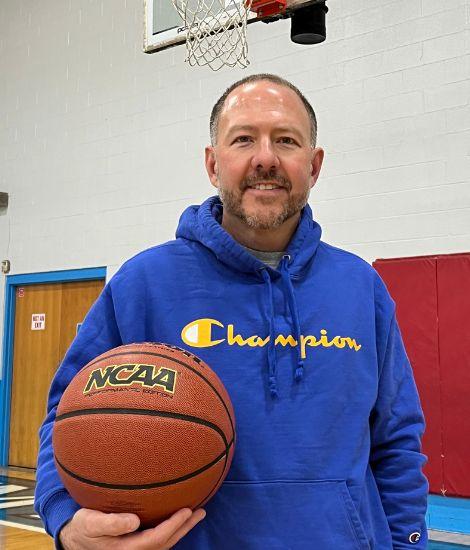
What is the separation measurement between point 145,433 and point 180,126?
17.9ft

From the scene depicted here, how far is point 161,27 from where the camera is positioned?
4422mm

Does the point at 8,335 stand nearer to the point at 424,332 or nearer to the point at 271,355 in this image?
the point at 424,332

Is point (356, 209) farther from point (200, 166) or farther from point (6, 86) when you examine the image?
point (6, 86)

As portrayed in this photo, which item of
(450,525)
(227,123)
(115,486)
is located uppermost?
(227,123)

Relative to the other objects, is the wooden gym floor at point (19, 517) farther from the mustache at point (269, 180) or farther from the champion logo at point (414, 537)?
the mustache at point (269, 180)

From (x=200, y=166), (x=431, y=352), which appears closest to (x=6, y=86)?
(x=200, y=166)

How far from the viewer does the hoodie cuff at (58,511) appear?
3.97 ft

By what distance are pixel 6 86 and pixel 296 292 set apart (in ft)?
24.0

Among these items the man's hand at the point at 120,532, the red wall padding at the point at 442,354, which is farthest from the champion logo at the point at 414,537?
the red wall padding at the point at 442,354

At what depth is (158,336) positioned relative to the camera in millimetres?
1382

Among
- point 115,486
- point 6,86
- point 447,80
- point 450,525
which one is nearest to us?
point 115,486

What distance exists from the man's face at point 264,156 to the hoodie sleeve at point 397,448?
0.34m

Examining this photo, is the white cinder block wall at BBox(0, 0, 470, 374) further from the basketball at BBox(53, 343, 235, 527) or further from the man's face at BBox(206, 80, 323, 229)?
the basketball at BBox(53, 343, 235, 527)

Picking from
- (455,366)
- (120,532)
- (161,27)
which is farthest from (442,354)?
(120,532)
